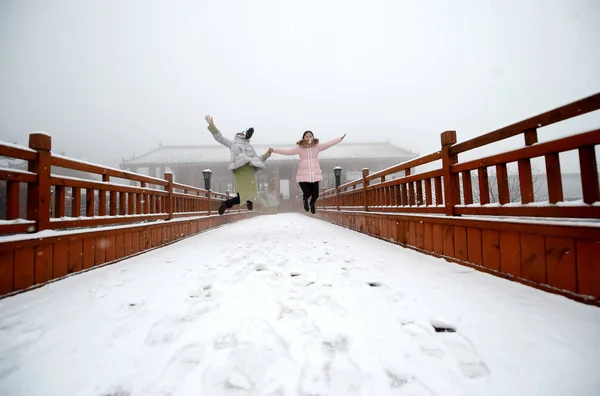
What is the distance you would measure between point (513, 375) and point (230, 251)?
10.3 ft

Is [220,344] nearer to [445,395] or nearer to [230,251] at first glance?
[445,395]

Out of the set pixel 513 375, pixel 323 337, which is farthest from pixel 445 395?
pixel 323 337

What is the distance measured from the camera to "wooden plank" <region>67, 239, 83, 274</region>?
2490mm

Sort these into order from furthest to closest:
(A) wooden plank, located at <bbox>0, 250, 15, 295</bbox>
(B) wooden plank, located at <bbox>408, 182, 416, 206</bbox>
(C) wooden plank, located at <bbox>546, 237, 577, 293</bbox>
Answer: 1. (B) wooden plank, located at <bbox>408, 182, 416, 206</bbox>
2. (A) wooden plank, located at <bbox>0, 250, 15, 295</bbox>
3. (C) wooden plank, located at <bbox>546, 237, 577, 293</bbox>

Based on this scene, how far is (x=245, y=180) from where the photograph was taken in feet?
17.7

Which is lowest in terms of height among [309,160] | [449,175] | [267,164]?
[449,175]

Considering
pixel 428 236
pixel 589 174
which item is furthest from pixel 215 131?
pixel 589 174

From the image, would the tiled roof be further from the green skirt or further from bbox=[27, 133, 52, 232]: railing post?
bbox=[27, 133, 52, 232]: railing post

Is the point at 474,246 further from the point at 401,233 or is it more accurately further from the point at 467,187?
the point at 401,233

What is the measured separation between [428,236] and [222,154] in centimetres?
2138

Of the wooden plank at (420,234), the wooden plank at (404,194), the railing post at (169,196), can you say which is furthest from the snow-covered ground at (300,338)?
the railing post at (169,196)

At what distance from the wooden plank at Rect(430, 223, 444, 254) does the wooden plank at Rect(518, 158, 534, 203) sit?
2.88 feet

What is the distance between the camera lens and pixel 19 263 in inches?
79.6

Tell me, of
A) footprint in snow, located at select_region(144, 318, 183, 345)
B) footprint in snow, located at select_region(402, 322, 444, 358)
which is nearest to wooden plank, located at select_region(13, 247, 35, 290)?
footprint in snow, located at select_region(144, 318, 183, 345)
